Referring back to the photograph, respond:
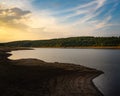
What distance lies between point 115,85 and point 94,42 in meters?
177

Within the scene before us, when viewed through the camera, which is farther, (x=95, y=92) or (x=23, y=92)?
(x=95, y=92)

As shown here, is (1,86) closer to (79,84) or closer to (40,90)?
(40,90)

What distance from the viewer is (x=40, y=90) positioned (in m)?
20.0

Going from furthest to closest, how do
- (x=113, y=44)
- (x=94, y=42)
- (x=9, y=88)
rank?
(x=94, y=42)
(x=113, y=44)
(x=9, y=88)

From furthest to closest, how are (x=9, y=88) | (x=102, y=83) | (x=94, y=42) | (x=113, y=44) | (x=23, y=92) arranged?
(x=94, y=42)
(x=113, y=44)
(x=102, y=83)
(x=9, y=88)
(x=23, y=92)

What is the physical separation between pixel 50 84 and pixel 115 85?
8.98 metres

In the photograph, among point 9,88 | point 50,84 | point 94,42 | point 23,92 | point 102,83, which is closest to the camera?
point 23,92

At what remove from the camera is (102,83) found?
83.3 feet

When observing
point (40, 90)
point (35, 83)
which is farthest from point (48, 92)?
point (35, 83)

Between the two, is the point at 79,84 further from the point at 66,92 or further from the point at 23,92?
the point at 23,92

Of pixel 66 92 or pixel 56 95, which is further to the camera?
pixel 66 92

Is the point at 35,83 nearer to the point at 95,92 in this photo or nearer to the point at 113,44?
the point at 95,92

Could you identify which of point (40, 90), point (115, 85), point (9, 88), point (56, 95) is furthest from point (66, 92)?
point (115, 85)

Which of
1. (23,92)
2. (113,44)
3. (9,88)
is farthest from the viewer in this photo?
(113,44)
